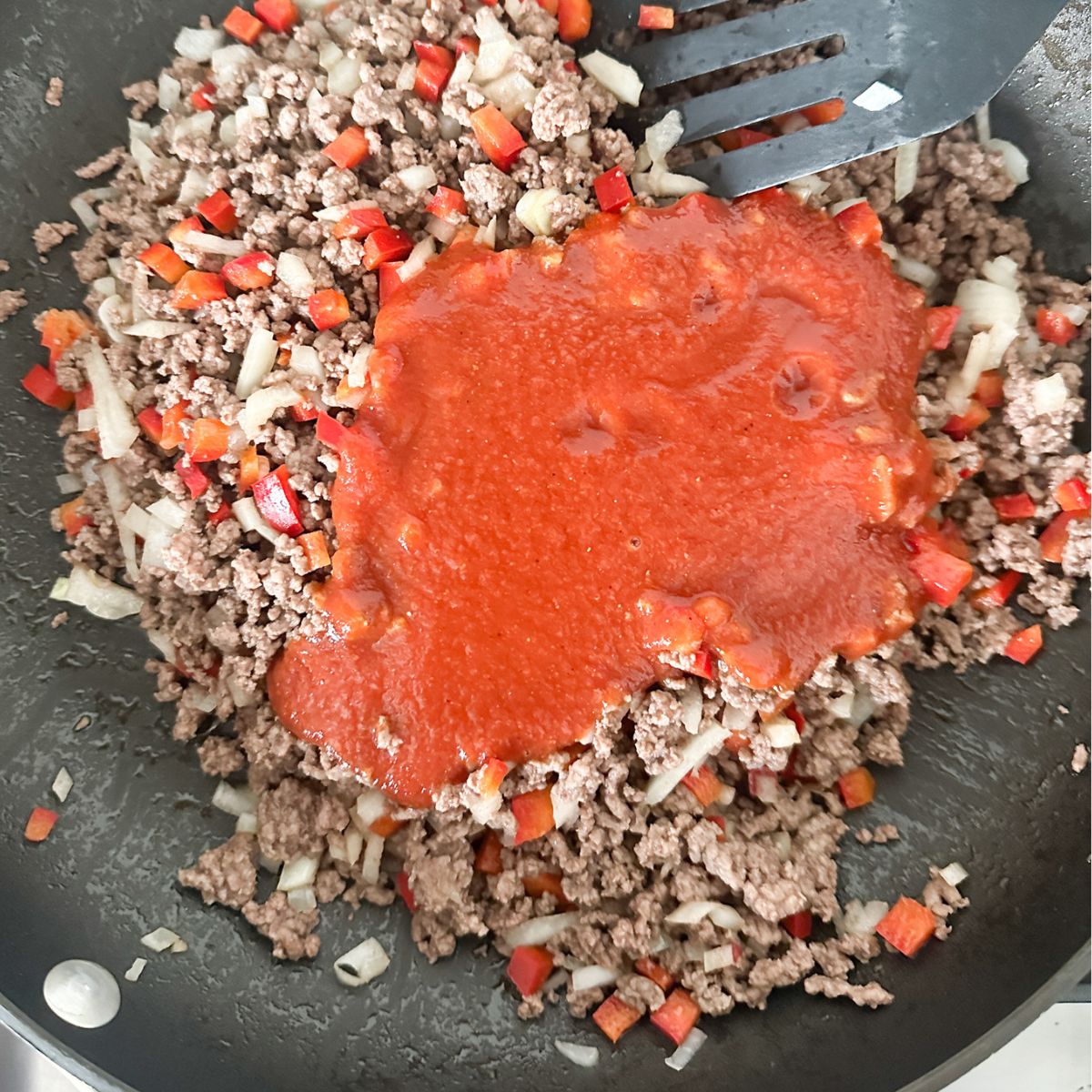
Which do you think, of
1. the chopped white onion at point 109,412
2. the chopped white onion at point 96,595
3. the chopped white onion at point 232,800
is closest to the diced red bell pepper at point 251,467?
the chopped white onion at point 109,412

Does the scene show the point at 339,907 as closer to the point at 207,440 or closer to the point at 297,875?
the point at 297,875

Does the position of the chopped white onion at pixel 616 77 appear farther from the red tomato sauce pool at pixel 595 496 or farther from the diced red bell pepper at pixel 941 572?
the diced red bell pepper at pixel 941 572

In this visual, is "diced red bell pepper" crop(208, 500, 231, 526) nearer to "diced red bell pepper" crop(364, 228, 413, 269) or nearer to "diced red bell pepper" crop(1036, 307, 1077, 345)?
"diced red bell pepper" crop(364, 228, 413, 269)

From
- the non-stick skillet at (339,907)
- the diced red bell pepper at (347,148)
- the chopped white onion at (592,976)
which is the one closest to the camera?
the non-stick skillet at (339,907)

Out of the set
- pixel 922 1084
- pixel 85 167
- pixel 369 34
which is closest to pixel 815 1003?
pixel 922 1084

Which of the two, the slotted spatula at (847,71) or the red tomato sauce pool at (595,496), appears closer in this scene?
the red tomato sauce pool at (595,496)

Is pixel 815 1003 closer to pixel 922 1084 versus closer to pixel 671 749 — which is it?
pixel 922 1084
